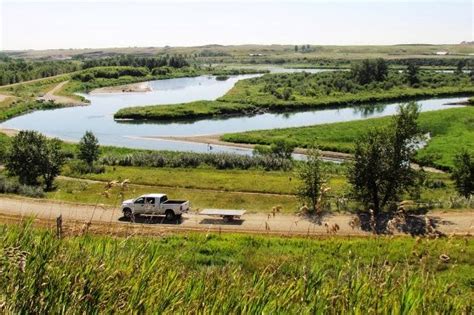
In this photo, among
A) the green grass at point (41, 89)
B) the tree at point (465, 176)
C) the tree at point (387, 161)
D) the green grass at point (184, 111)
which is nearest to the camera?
the tree at point (387, 161)

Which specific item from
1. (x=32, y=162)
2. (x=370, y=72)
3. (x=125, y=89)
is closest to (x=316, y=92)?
(x=370, y=72)

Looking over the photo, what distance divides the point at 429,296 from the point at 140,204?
25224 millimetres

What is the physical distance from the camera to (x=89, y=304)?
645cm

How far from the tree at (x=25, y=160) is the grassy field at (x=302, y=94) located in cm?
5765

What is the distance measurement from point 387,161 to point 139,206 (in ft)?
51.1

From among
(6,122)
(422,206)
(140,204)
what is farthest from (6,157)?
(6,122)

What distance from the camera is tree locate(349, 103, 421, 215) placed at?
3322 cm

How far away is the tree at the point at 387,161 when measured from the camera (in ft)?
109

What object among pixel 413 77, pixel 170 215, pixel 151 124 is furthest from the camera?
pixel 413 77

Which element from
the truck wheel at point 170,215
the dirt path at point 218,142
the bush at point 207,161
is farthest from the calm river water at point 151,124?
the truck wheel at point 170,215

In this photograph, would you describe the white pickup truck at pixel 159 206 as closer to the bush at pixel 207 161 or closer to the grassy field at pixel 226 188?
the grassy field at pixel 226 188

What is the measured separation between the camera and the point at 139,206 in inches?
1206

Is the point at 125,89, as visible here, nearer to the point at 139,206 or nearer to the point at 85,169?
the point at 85,169

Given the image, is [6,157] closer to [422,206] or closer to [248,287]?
[422,206]
